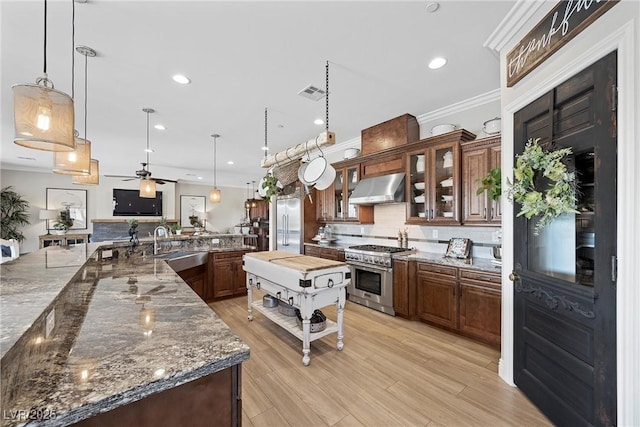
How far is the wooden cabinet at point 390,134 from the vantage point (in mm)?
3855

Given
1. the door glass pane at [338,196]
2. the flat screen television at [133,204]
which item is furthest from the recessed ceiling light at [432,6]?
the flat screen television at [133,204]

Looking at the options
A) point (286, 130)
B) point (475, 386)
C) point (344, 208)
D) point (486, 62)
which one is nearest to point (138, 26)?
point (286, 130)

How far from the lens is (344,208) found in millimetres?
4777

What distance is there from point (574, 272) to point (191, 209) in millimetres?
10670

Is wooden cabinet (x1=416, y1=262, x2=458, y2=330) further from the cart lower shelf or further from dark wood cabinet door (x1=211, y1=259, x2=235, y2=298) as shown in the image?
dark wood cabinet door (x1=211, y1=259, x2=235, y2=298)

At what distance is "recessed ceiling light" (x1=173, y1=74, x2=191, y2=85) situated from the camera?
9.04ft

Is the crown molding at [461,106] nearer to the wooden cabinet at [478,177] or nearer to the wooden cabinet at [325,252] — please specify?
the wooden cabinet at [478,177]

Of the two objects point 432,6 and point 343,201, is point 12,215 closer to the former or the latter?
point 343,201

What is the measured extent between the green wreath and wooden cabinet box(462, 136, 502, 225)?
111 centimetres

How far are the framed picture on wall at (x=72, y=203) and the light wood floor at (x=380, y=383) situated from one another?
799cm

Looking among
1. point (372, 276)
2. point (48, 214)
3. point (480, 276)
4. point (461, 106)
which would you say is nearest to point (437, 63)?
point (461, 106)

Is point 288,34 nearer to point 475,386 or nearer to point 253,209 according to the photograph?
point 475,386

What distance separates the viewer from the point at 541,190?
1.82 meters

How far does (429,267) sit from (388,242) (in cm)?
122
